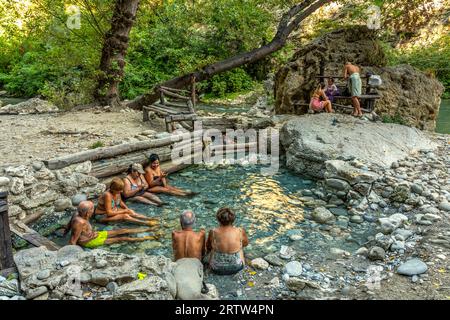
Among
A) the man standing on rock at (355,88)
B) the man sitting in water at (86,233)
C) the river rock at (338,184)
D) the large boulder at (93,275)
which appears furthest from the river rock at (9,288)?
the man standing on rock at (355,88)

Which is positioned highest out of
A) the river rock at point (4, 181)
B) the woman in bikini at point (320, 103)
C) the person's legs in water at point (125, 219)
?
the woman in bikini at point (320, 103)

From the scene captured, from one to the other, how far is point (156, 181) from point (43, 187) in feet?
7.22

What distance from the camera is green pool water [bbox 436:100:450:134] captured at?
16.5 metres

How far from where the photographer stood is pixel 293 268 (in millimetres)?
4992

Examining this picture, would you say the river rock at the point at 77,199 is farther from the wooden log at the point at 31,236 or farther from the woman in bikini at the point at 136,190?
the wooden log at the point at 31,236

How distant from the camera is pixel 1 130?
33.1ft

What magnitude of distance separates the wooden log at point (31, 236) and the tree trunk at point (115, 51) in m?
8.66

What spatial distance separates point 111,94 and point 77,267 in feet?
36.0

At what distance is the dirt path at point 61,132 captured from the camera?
807 centimetres

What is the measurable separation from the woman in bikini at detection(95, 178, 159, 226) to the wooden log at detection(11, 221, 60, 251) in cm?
116

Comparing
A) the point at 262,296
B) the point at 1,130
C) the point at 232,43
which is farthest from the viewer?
the point at 232,43

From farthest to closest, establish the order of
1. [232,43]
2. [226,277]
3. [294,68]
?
[232,43]
[294,68]
[226,277]

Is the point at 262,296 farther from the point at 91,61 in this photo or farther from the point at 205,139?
the point at 91,61

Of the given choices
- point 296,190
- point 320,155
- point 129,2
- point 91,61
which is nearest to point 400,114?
point 320,155
